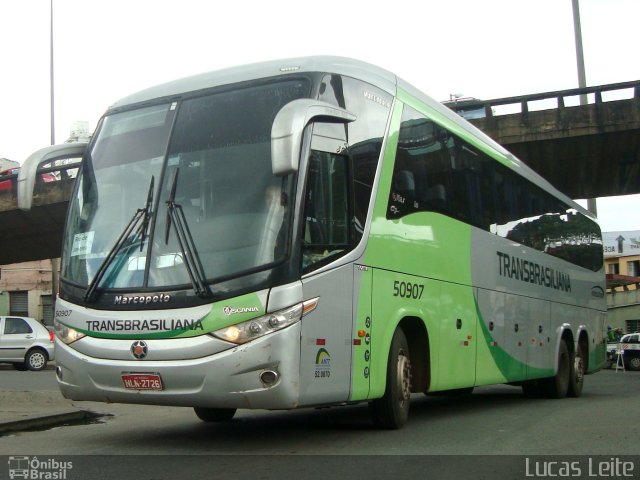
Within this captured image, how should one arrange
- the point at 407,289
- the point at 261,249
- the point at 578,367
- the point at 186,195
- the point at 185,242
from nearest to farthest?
the point at 261,249
the point at 185,242
the point at 186,195
the point at 407,289
the point at 578,367

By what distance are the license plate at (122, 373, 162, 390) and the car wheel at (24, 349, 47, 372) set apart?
17.6 m

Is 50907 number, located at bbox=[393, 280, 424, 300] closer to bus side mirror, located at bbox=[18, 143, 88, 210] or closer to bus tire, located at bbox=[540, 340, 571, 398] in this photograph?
bus side mirror, located at bbox=[18, 143, 88, 210]

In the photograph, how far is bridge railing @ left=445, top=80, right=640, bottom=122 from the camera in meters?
21.8

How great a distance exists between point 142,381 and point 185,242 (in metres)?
1.22

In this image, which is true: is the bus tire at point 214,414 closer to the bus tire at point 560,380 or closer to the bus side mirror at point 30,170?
the bus side mirror at point 30,170

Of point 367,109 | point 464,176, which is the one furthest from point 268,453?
point 464,176

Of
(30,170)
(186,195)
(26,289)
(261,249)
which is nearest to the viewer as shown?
(261,249)

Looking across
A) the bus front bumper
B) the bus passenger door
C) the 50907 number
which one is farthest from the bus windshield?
the 50907 number

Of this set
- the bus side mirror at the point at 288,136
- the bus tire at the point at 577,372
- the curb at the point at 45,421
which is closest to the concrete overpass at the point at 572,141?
the bus tire at the point at 577,372

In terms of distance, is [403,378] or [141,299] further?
[403,378]

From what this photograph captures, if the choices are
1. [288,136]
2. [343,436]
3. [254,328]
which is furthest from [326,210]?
[343,436]

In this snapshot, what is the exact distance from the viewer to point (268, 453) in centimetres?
710

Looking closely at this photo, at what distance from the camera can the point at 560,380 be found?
14656mm

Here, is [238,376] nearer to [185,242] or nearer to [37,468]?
[185,242]
